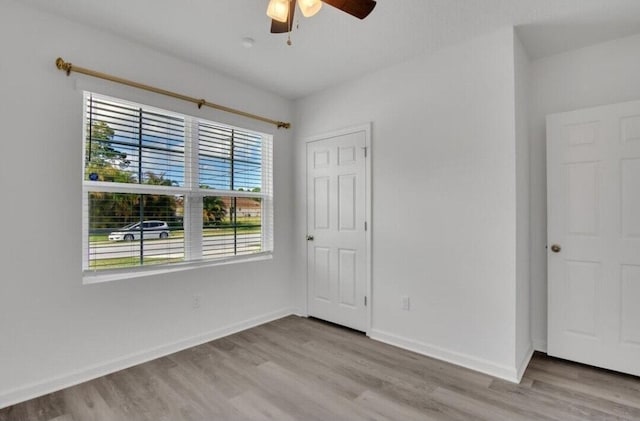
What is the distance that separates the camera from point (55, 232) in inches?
86.7

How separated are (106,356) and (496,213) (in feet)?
10.1

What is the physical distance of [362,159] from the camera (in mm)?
3184

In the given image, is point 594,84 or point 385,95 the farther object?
point 385,95

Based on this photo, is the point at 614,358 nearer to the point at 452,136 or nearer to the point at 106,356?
the point at 452,136

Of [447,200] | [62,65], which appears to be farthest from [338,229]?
[62,65]

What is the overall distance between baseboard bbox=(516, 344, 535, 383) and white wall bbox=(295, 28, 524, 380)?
0.26 feet

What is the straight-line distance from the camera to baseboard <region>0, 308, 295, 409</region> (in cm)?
204

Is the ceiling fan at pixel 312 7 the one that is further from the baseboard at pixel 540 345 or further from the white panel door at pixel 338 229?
the baseboard at pixel 540 345

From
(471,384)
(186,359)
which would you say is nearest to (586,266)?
(471,384)

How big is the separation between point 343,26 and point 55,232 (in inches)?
96.8

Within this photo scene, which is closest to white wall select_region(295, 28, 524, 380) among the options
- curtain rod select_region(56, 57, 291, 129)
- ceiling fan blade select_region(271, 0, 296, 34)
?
curtain rod select_region(56, 57, 291, 129)

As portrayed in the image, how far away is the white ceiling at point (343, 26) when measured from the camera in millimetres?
2104

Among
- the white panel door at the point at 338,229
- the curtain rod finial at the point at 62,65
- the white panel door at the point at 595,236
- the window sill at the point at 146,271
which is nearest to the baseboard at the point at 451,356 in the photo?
the white panel door at the point at 338,229

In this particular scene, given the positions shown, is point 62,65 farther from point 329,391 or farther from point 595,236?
point 595,236
